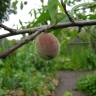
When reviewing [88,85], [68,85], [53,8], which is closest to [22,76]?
[68,85]

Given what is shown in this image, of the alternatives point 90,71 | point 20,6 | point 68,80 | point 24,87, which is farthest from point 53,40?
point 90,71

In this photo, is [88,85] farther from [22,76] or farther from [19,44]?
[19,44]

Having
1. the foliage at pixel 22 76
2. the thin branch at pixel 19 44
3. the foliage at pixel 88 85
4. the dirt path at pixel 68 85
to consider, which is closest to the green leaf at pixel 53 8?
the thin branch at pixel 19 44

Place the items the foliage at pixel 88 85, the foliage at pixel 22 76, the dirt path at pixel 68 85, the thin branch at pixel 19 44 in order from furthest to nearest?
the foliage at pixel 88 85 < the dirt path at pixel 68 85 < the foliage at pixel 22 76 < the thin branch at pixel 19 44

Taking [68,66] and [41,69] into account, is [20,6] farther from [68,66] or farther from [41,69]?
[68,66]

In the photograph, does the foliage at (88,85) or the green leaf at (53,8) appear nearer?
the green leaf at (53,8)

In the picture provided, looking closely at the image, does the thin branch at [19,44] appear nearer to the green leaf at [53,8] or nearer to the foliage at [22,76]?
the green leaf at [53,8]

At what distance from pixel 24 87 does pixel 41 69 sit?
65.3 inches

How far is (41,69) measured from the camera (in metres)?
6.23

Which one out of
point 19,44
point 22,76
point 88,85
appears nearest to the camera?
point 19,44

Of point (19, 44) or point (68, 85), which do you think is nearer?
point (19, 44)

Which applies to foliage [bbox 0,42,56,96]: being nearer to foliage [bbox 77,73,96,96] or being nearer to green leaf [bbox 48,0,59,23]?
foliage [bbox 77,73,96,96]

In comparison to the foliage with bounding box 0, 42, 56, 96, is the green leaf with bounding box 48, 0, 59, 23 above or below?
above

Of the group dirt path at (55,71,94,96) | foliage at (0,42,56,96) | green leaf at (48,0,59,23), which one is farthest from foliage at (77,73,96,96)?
green leaf at (48,0,59,23)
